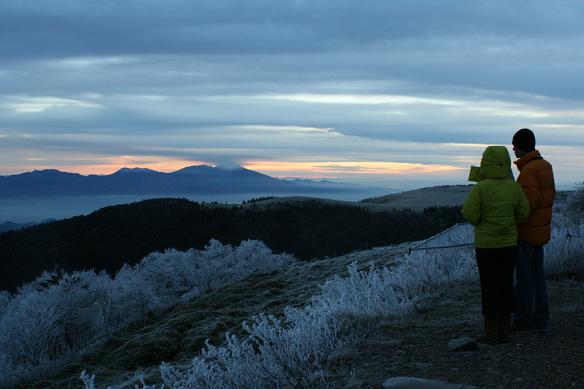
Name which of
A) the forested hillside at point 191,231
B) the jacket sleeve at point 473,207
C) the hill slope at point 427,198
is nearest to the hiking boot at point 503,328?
the jacket sleeve at point 473,207

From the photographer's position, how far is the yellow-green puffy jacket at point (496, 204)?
5734 millimetres

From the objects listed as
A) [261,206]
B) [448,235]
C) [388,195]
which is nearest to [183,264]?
[448,235]

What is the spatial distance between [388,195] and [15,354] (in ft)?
201

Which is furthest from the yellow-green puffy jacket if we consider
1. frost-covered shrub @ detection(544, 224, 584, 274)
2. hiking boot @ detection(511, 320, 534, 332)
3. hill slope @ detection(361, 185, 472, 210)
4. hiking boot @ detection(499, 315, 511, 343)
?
hill slope @ detection(361, 185, 472, 210)

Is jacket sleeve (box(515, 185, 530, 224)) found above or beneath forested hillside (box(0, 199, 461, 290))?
above

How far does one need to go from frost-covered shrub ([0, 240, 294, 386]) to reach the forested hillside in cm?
1413

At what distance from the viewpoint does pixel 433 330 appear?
6.38 m

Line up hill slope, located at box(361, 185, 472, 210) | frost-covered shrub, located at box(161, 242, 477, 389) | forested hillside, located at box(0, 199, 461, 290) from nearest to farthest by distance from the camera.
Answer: frost-covered shrub, located at box(161, 242, 477, 389) → forested hillside, located at box(0, 199, 461, 290) → hill slope, located at box(361, 185, 472, 210)

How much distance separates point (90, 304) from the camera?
21.8 metres

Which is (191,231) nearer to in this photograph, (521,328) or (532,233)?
(521,328)

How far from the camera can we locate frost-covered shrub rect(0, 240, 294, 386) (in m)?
18.4

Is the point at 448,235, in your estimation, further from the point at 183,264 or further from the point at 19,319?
the point at 183,264

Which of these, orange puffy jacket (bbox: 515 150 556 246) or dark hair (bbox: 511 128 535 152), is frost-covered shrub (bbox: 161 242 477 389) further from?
dark hair (bbox: 511 128 535 152)

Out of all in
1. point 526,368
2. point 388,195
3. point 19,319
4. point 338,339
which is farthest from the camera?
point 388,195
